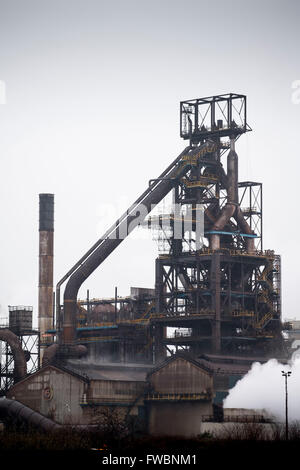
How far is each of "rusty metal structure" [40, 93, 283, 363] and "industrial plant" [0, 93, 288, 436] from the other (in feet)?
0.33

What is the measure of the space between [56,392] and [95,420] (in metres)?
8.37

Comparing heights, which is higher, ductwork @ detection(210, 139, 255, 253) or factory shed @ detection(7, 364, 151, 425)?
ductwork @ detection(210, 139, 255, 253)

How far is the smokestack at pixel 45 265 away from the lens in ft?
464

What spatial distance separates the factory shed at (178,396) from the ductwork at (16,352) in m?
18.3

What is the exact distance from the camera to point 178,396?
378 feet

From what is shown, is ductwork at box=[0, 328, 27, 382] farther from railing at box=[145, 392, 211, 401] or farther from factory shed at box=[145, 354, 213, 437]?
railing at box=[145, 392, 211, 401]

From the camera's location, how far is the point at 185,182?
432 ft

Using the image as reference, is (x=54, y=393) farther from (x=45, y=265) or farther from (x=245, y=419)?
(x=45, y=265)

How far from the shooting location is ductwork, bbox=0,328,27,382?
132 metres

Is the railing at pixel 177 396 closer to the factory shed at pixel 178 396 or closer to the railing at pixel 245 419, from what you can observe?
the factory shed at pixel 178 396

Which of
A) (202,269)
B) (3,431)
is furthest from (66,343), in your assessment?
(3,431)

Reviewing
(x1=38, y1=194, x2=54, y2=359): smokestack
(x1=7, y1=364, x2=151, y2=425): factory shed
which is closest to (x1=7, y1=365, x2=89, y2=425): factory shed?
(x1=7, y1=364, x2=151, y2=425): factory shed

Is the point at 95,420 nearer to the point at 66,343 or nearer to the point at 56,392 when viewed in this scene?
the point at 56,392

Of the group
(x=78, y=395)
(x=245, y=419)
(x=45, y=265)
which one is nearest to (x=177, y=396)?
(x=78, y=395)
